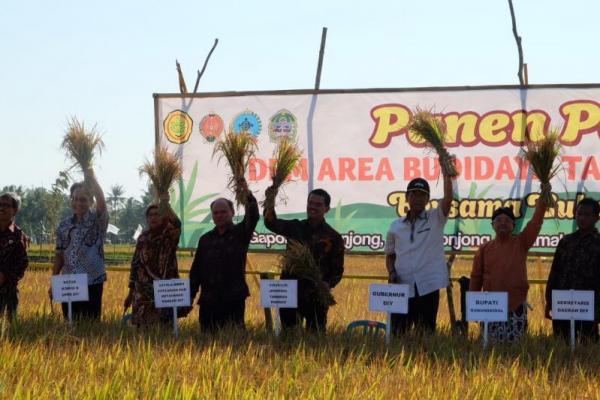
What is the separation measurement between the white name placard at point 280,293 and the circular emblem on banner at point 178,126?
4257 millimetres

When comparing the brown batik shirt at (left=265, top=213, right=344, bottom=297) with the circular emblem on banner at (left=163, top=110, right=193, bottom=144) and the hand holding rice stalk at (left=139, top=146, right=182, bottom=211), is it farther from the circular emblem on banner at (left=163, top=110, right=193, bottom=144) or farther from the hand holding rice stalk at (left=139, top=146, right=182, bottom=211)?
the circular emblem on banner at (left=163, top=110, right=193, bottom=144)

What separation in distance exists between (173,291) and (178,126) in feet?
13.5

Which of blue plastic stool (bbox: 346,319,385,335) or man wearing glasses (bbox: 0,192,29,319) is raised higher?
man wearing glasses (bbox: 0,192,29,319)

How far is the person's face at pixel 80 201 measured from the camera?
7.17 metres

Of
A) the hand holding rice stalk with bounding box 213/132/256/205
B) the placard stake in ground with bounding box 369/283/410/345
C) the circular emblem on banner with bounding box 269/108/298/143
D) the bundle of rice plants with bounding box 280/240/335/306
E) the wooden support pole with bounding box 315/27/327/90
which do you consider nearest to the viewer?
the placard stake in ground with bounding box 369/283/410/345

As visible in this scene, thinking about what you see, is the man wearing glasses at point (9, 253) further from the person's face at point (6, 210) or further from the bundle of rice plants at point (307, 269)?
the bundle of rice plants at point (307, 269)

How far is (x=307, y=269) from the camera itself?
6680mm

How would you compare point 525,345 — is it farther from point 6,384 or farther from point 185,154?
point 185,154

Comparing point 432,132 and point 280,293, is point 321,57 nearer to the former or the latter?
point 432,132

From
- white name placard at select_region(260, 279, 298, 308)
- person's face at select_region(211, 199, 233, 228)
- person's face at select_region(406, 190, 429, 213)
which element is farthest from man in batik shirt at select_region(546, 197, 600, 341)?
person's face at select_region(211, 199, 233, 228)

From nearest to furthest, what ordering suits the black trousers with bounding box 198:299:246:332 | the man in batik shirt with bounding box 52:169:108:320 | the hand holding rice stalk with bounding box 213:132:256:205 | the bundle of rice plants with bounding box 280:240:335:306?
the bundle of rice plants with bounding box 280:240:335:306
the hand holding rice stalk with bounding box 213:132:256:205
the black trousers with bounding box 198:299:246:332
the man in batik shirt with bounding box 52:169:108:320

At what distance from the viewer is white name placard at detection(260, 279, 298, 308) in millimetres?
6391

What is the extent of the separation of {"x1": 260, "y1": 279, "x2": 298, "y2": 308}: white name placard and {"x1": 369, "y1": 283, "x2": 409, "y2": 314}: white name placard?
21.2 inches

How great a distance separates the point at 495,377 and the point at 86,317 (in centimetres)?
337
